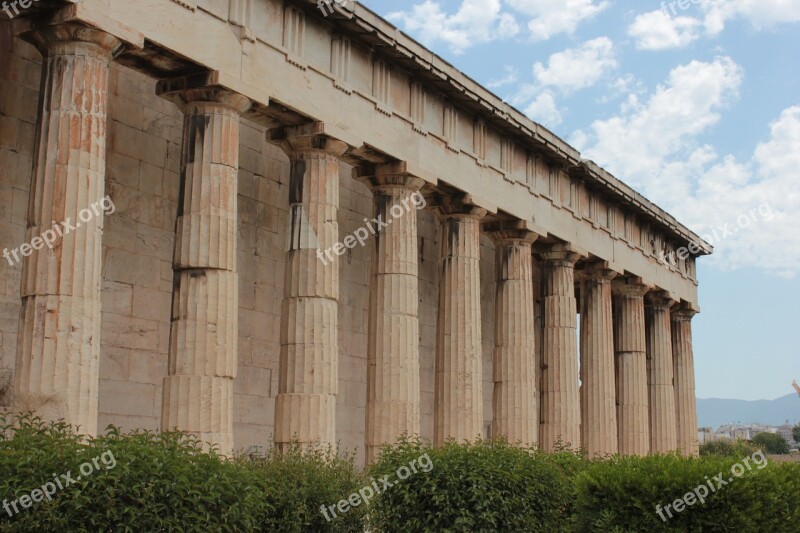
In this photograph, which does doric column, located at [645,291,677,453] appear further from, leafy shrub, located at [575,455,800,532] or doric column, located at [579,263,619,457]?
leafy shrub, located at [575,455,800,532]

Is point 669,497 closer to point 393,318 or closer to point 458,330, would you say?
point 393,318

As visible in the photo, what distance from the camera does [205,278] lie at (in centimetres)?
2012

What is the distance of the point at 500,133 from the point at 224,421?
570 inches

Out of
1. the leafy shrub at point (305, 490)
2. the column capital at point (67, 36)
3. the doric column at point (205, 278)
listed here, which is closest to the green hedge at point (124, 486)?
the leafy shrub at point (305, 490)

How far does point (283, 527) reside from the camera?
16.7 m

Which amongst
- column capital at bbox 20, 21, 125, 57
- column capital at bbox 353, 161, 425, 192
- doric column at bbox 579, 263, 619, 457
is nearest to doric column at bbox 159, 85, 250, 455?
column capital at bbox 20, 21, 125, 57

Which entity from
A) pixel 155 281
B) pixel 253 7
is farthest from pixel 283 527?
pixel 253 7

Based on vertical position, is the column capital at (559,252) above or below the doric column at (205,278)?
above

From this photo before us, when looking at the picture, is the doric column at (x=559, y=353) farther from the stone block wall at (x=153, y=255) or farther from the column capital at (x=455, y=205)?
the stone block wall at (x=153, y=255)

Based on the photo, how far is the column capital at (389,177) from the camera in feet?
85.7

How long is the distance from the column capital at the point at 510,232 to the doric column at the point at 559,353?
2.70 meters

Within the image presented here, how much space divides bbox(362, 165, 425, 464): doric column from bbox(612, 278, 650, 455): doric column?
52.8 feet

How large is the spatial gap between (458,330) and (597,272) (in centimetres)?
1070

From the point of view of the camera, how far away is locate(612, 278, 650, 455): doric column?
131 ft
